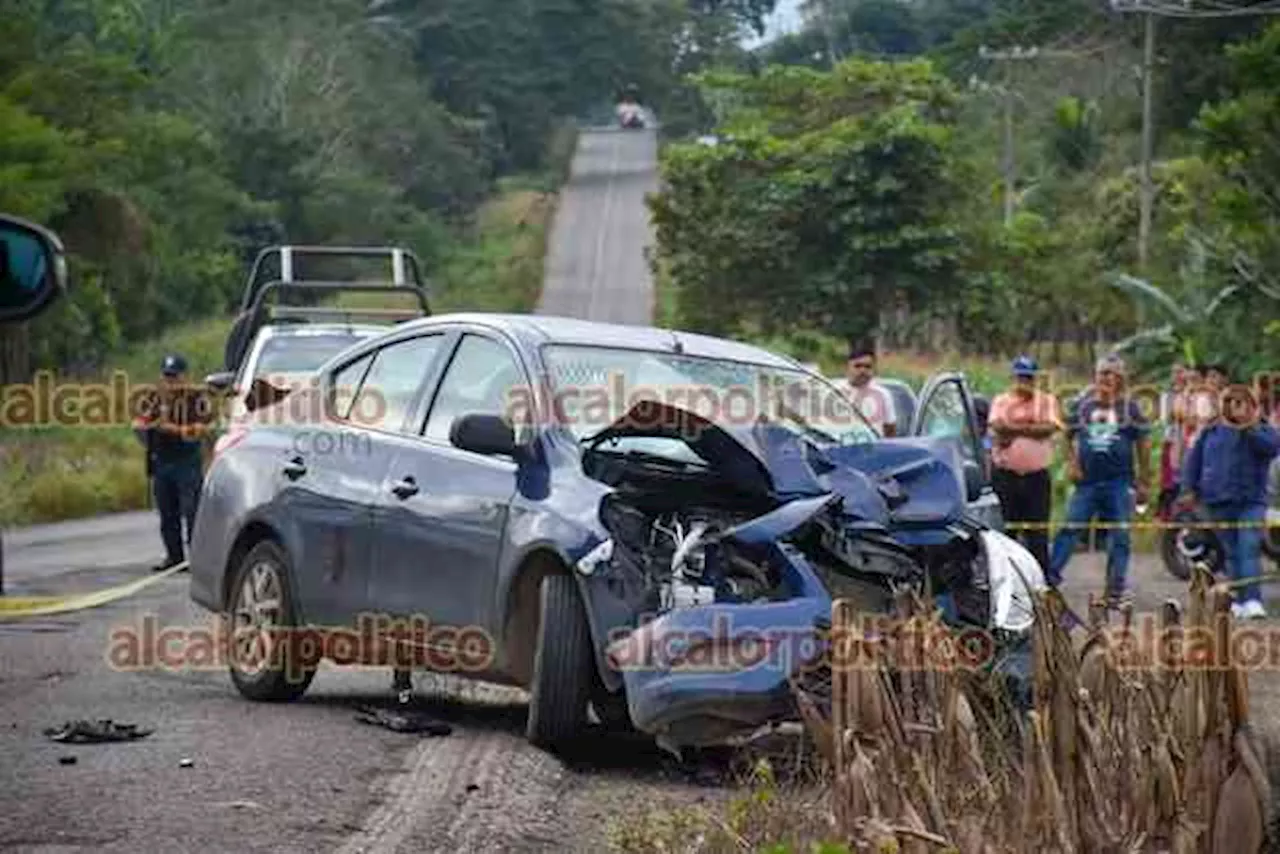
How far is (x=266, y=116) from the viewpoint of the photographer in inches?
2685

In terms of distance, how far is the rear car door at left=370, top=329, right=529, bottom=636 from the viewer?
9.63 m

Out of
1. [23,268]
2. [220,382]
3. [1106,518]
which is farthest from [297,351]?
[23,268]

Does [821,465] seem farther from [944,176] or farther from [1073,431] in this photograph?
[944,176]

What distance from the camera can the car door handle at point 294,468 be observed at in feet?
36.0

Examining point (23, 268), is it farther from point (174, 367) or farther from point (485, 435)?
point (174, 367)

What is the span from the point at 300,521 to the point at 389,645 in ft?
2.96

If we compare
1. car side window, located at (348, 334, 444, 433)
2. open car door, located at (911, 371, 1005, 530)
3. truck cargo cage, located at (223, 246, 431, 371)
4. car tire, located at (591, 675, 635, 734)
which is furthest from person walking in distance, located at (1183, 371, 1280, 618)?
car tire, located at (591, 675, 635, 734)

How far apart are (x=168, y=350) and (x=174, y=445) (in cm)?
3064

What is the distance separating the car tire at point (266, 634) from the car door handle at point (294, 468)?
1.08ft

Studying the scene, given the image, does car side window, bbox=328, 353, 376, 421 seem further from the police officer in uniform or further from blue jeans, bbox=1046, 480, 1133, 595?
the police officer in uniform

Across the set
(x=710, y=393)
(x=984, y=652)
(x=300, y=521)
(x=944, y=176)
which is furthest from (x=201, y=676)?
(x=944, y=176)

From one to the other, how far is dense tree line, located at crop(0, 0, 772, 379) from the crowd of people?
43.2 feet

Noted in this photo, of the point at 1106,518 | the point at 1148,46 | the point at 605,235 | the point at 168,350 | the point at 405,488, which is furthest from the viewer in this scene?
the point at 605,235

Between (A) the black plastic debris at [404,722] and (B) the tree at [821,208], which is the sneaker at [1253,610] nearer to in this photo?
(A) the black plastic debris at [404,722]
